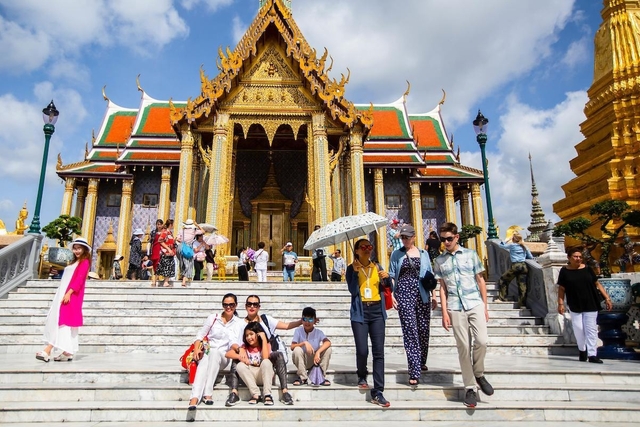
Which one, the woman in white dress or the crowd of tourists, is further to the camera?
the woman in white dress

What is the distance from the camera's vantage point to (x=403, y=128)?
21797 millimetres

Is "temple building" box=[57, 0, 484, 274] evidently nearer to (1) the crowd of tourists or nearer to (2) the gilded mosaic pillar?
(2) the gilded mosaic pillar

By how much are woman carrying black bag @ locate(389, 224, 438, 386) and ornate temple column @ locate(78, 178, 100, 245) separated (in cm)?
1727

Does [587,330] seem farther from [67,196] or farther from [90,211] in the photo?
[67,196]

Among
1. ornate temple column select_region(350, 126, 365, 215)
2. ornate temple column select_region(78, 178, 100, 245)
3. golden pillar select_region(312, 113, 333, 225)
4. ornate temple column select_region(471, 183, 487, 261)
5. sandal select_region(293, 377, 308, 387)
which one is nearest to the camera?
sandal select_region(293, 377, 308, 387)

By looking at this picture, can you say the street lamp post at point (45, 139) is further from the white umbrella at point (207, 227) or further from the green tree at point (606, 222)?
the green tree at point (606, 222)

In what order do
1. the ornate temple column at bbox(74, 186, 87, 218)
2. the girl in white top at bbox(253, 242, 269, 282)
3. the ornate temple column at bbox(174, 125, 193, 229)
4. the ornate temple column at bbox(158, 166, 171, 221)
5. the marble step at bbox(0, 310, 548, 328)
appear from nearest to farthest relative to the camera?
the marble step at bbox(0, 310, 548, 328) → the girl in white top at bbox(253, 242, 269, 282) → the ornate temple column at bbox(174, 125, 193, 229) → the ornate temple column at bbox(158, 166, 171, 221) → the ornate temple column at bbox(74, 186, 87, 218)

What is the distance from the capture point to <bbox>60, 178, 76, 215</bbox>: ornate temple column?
61.8 feet

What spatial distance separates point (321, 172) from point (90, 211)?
1121 cm

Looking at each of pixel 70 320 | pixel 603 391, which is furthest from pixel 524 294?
pixel 70 320

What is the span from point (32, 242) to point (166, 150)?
10913mm

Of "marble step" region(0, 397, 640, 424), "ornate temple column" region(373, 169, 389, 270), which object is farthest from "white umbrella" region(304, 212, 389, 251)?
"ornate temple column" region(373, 169, 389, 270)

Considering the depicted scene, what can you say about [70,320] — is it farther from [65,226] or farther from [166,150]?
[166,150]

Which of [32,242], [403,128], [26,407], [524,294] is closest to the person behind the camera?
[26,407]
